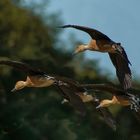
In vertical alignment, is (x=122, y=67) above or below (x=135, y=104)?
above

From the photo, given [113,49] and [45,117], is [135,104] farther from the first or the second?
[45,117]

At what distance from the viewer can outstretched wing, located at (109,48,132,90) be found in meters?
4.03

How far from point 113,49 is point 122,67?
11 cm

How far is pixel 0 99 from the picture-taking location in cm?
748

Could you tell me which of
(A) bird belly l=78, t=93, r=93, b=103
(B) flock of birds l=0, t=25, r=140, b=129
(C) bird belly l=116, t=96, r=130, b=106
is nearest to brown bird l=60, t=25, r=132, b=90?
(B) flock of birds l=0, t=25, r=140, b=129

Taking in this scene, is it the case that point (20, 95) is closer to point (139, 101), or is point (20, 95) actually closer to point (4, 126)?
point (4, 126)

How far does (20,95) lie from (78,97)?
3587 millimetres

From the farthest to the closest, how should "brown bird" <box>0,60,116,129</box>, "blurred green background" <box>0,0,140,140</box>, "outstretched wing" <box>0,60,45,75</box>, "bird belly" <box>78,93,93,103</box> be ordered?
"blurred green background" <box>0,0,140,140</box> < "bird belly" <box>78,93,93,103</box> < "brown bird" <box>0,60,116,129</box> < "outstretched wing" <box>0,60,45,75</box>

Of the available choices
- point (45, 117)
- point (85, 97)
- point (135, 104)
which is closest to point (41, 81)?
point (85, 97)

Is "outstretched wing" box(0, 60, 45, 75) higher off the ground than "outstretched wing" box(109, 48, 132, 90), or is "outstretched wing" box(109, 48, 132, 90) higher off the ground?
"outstretched wing" box(109, 48, 132, 90)

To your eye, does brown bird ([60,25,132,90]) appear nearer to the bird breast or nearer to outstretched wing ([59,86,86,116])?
the bird breast

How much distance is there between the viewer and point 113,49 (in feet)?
13.3

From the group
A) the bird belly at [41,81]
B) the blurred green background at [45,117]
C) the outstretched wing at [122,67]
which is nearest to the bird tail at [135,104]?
the outstretched wing at [122,67]

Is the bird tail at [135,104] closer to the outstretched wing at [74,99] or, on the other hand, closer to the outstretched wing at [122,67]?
the outstretched wing at [122,67]
